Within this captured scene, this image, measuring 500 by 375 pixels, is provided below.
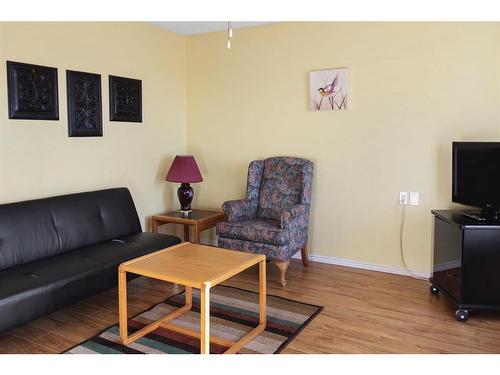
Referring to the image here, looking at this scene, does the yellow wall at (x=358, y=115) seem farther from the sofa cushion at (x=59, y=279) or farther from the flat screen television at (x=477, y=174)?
the sofa cushion at (x=59, y=279)

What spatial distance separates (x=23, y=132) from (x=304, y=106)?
92.5 inches

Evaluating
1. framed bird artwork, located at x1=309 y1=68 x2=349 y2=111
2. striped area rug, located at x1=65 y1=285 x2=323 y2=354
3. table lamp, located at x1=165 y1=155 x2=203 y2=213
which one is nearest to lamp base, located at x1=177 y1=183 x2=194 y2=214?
table lamp, located at x1=165 y1=155 x2=203 y2=213

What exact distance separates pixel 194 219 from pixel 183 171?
18.9 inches

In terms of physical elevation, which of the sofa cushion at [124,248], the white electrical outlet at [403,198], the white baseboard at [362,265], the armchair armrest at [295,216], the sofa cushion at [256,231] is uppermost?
the white electrical outlet at [403,198]

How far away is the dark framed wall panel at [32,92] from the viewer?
2.97 meters

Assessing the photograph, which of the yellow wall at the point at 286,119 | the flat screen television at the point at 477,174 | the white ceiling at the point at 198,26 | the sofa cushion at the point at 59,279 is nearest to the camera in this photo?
A: the sofa cushion at the point at 59,279

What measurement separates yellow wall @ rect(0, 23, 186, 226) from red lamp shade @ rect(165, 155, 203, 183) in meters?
0.30

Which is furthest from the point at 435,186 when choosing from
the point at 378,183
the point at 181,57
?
the point at 181,57

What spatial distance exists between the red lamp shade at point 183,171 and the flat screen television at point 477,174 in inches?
88.3

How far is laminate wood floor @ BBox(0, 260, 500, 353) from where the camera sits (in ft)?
8.04

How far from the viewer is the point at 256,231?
349cm

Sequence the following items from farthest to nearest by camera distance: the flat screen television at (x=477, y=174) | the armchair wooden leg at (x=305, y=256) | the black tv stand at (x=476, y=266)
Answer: the armchair wooden leg at (x=305, y=256)
the flat screen television at (x=477, y=174)
the black tv stand at (x=476, y=266)

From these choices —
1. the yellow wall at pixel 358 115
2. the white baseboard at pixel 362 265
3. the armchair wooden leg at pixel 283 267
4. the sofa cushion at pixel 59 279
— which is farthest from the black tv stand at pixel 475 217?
the sofa cushion at pixel 59 279
